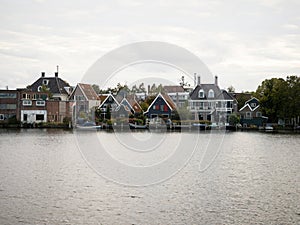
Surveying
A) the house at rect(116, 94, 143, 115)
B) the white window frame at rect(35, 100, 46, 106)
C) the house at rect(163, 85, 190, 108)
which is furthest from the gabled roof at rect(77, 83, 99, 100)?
the house at rect(163, 85, 190, 108)

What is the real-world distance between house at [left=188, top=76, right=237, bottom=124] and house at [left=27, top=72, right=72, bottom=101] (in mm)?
22294

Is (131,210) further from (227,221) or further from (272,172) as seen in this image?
(272,172)

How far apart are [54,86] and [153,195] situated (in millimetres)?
66310

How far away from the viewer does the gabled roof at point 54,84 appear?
3189 inches

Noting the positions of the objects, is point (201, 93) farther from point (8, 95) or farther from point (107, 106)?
point (8, 95)

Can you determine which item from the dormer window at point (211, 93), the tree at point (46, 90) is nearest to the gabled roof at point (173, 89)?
the dormer window at point (211, 93)

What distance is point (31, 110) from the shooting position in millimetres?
70500

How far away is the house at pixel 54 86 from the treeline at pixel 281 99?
34.0 meters

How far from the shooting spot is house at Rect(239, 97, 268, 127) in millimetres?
74750

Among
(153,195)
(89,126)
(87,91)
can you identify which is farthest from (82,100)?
(153,195)

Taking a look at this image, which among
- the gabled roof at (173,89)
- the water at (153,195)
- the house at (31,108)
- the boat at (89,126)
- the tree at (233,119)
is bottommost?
the water at (153,195)

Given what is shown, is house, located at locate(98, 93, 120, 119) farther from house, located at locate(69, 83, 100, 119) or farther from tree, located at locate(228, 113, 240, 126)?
tree, located at locate(228, 113, 240, 126)

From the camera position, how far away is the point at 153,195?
59.1 ft

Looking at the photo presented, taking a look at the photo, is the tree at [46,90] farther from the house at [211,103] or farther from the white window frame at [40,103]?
the house at [211,103]
